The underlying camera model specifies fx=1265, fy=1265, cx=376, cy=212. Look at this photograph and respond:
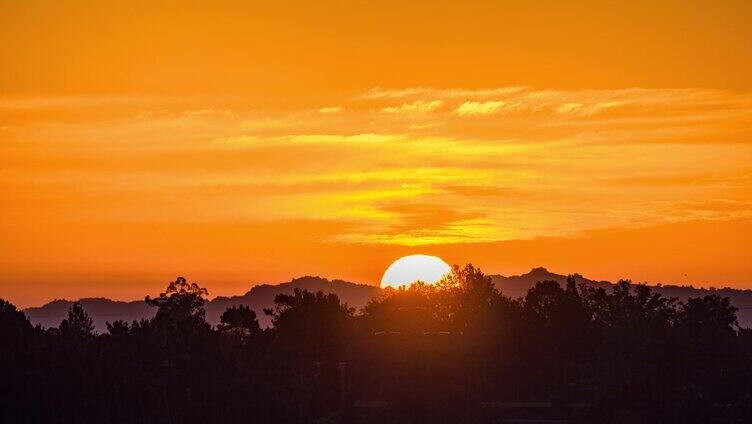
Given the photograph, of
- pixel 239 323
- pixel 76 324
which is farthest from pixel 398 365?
pixel 76 324

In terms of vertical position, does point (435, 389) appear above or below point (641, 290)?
below

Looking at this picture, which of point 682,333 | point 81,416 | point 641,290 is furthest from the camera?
point 641,290

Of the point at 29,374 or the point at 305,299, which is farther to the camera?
the point at 305,299

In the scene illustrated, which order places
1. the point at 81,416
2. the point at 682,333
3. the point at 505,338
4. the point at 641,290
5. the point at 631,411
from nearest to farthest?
the point at 81,416, the point at 631,411, the point at 682,333, the point at 505,338, the point at 641,290

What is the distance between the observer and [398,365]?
113 m

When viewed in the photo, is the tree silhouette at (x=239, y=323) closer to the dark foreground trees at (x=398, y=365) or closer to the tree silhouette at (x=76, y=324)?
the dark foreground trees at (x=398, y=365)

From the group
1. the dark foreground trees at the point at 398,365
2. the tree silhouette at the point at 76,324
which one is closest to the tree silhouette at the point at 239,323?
the dark foreground trees at the point at 398,365

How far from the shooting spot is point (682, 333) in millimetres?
113250

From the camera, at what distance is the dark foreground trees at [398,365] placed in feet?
320

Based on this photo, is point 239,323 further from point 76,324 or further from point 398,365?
point 398,365

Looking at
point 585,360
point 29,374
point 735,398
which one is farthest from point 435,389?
point 29,374

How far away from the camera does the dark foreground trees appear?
97.7 m

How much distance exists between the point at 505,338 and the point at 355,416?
26392 mm

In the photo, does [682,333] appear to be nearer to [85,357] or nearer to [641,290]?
[641,290]
